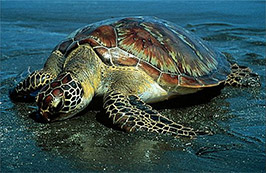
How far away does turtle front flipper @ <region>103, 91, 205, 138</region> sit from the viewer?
2.84 m

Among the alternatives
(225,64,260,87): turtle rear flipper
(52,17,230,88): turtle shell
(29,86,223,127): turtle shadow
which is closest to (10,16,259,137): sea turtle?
(52,17,230,88): turtle shell

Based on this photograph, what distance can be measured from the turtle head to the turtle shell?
1.71ft

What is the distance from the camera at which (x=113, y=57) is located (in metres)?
3.46

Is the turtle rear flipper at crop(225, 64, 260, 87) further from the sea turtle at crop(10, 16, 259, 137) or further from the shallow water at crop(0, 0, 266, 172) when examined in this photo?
the sea turtle at crop(10, 16, 259, 137)

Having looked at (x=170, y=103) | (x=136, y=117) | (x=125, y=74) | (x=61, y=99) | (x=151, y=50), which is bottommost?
(x=170, y=103)

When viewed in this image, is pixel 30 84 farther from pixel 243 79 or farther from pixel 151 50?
pixel 243 79

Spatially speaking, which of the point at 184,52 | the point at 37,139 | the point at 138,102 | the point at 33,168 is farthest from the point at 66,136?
the point at 184,52

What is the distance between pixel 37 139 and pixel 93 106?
38.5 inches

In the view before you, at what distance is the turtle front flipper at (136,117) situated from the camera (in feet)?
9.32

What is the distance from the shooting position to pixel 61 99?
9.84 ft

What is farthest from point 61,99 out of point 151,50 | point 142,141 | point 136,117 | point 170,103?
point 170,103

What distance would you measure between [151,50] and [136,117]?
0.96 metres

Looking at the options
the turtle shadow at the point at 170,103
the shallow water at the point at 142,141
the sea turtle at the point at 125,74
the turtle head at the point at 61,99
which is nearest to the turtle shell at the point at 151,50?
the sea turtle at the point at 125,74

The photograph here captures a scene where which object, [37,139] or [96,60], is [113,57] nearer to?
[96,60]
